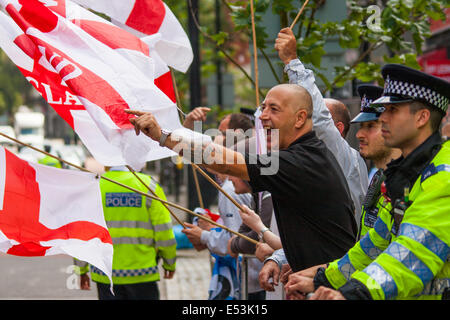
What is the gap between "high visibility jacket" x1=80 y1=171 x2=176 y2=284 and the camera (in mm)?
6715

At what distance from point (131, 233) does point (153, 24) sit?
6.61 ft

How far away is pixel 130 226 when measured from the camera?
22.2ft

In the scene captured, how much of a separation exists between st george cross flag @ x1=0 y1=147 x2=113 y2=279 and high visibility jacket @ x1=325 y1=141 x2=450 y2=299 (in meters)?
2.29

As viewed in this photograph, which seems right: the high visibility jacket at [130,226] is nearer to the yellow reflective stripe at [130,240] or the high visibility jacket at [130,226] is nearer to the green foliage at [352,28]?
the yellow reflective stripe at [130,240]

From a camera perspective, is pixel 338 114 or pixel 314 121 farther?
pixel 338 114

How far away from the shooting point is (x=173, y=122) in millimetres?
4887

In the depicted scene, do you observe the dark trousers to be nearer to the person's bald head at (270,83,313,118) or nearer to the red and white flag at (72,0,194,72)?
the red and white flag at (72,0,194,72)

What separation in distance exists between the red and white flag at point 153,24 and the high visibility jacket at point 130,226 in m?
1.37

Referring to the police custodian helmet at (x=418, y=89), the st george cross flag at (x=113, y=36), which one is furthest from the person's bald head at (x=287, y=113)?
the st george cross flag at (x=113, y=36)

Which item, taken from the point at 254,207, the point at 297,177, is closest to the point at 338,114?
the point at 254,207

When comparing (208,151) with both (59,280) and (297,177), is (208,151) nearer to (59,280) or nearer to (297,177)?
(297,177)
